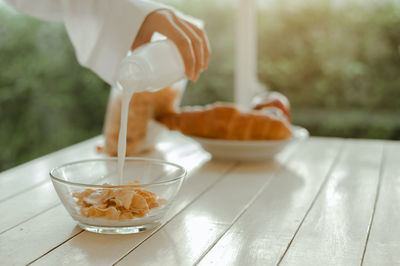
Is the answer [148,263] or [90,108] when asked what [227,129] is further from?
[90,108]

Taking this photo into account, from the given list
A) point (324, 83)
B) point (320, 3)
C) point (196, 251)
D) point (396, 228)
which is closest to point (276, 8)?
point (320, 3)

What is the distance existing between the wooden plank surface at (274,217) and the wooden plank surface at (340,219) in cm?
2

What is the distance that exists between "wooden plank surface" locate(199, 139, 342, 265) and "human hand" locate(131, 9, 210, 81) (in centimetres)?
28

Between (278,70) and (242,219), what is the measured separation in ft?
4.91

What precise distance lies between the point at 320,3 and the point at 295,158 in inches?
40.9

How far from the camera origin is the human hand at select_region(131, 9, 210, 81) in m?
0.99

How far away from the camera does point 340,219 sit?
935mm

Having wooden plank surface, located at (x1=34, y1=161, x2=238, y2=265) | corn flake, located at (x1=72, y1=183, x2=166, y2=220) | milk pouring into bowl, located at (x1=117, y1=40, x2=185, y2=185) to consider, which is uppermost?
milk pouring into bowl, located at (x1=117, y1=40, x2=185, y2=185)

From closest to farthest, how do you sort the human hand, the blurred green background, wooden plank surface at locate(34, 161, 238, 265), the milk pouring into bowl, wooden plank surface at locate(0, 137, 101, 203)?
1. wooden plank surface at locate(34, 161, 238, 265)
2. the milk pouring into bowl
3. the human hand
4. wooden plank surface at locate(0, 137, 101, 203)
5. the blurred green background

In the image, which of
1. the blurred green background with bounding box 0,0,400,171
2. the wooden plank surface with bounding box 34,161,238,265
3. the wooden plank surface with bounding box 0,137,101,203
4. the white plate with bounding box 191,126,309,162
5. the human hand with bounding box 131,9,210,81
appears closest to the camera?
the wooden plank surface with bounding box 34,161,238,265

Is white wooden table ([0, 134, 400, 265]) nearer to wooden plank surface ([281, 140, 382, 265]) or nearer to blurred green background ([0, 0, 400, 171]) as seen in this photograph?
wooden plank surface ([281, 140, 382, 265])

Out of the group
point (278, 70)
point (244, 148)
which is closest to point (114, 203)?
point (244, 148)

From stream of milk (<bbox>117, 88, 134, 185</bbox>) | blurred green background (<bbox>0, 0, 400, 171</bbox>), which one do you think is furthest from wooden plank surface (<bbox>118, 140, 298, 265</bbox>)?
blurred green background (<bbox>0, 0, 400, 171</bbox>)

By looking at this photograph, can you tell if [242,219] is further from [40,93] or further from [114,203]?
[40,93]
